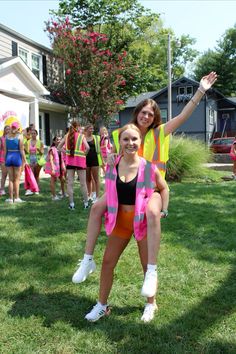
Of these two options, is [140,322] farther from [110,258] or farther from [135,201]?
[135,201]

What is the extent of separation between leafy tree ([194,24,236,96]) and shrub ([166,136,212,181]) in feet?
134

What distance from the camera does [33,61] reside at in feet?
66.9

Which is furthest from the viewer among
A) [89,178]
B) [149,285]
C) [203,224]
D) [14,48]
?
[14,48]

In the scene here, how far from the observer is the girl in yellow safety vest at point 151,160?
123 inches

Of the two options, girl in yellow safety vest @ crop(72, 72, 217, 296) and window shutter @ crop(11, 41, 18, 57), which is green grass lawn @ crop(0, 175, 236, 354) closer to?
girl in yellow safety vest @ crop(72, 72, 217, 296)

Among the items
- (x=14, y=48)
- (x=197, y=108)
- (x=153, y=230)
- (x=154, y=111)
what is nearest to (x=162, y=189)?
(x=153, y=230)

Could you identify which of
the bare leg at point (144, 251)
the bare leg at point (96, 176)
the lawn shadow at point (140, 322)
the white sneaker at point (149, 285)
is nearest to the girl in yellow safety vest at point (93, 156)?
the bare leg at point (96, 176)

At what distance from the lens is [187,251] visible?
5383mm

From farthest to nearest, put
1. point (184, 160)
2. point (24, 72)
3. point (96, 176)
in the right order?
point (24, 72), point (184, 160), point (96, 176)

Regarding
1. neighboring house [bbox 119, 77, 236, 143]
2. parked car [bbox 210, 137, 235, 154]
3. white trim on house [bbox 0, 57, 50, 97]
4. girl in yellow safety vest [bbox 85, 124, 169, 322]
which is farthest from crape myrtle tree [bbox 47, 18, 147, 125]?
neighboring house [bbox 119, 77, 236, 143]

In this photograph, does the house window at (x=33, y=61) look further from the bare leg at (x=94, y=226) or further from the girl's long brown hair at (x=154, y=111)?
the bare leg at (x=94, y=226)

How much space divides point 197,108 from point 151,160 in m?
36.3

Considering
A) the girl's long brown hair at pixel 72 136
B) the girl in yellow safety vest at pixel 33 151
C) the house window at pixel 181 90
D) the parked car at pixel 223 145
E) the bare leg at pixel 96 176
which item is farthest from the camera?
the house window at pixel 181 90

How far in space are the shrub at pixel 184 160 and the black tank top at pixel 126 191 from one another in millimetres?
10681
